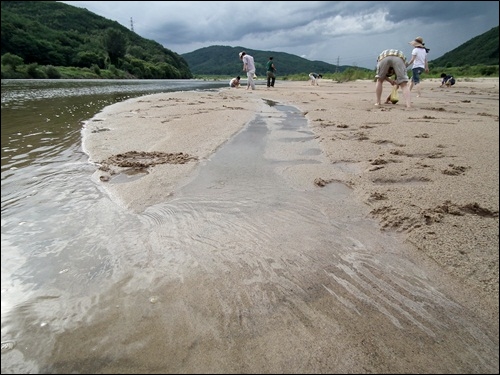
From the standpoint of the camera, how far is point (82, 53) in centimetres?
3559

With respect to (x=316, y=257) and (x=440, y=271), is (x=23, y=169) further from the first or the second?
(x=440, y=271)

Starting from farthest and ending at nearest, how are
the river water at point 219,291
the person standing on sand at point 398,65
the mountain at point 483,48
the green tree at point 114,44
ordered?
the green tree at point 114,44 → the person standing on sand at point 398,65 → the mountain at point 483,48 → the river water at point 219,291

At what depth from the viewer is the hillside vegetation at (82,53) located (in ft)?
7.27

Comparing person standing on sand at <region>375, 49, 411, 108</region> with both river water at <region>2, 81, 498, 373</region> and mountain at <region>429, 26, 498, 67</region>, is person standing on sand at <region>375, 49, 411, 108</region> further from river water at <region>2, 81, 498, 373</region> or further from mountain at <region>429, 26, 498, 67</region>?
river water at <region>2, 81, 498, 373</region>

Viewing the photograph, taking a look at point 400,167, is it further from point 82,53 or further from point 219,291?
point 82,53

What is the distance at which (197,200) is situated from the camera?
2.53 metres

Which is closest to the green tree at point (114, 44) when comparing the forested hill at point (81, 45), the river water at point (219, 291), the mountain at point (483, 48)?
the forested hill at point (81, 45)

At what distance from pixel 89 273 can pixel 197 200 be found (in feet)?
3.63

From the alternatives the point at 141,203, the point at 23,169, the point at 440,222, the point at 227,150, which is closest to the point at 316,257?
the point at 440,222

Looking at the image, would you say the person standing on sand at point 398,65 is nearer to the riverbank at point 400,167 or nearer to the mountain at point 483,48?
the mountain at point 483,48

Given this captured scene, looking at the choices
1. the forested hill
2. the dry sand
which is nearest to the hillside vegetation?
the forested hill

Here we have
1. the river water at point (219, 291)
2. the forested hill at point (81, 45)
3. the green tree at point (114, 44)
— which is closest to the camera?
the river water at point (219, 291)

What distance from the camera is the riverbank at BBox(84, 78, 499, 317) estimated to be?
1.76 meters

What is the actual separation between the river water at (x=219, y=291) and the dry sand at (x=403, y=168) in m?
0.16
